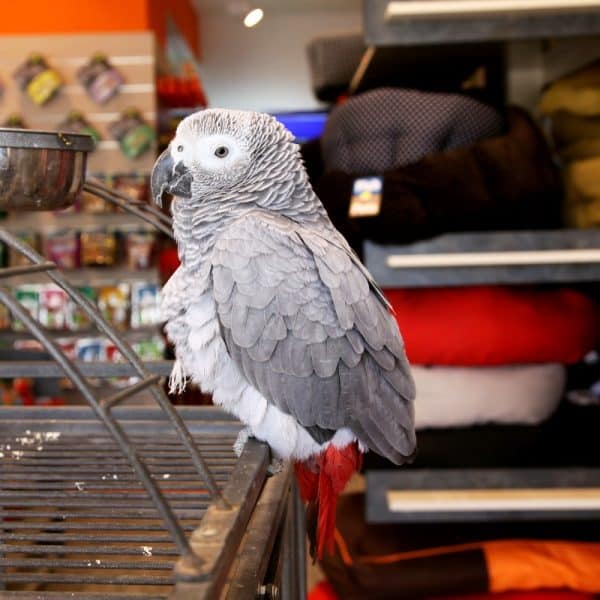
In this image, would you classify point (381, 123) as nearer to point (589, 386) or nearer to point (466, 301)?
point (466, 301)

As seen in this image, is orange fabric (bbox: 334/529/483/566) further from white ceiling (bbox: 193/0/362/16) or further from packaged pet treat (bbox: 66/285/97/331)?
white ceiling (bbox: 193/0/362/16)

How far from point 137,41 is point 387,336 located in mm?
2260

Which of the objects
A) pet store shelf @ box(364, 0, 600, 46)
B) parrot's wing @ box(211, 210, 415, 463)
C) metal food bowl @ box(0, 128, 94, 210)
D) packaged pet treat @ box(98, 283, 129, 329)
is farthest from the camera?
packaged pet treat @ box(98, 283, 129, 329)

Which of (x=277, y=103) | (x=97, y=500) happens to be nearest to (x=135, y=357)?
(x=97, y=500)

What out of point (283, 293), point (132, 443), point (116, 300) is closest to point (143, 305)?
point (116, 300)

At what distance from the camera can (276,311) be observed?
68 cm

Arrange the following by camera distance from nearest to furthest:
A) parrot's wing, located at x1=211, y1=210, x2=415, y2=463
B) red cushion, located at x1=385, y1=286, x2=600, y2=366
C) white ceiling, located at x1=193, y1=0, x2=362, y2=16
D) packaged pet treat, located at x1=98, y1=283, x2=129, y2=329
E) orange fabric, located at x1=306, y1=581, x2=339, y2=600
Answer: parrot's wing, located at x1=211, y1=210, x2=415, y2=463 → red cushion, located at x1=385, y1=286, x2=600, y2=366 → orange fabric, located at x1=306, y1=581, x2=339, y2=600 → packaged pet treat, located at x1=98, y1=283, x2=129, y2=329 → white ceiling, located at x1=193, y1=0, x2=362, y2=16

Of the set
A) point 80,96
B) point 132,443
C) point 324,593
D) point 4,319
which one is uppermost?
point 80,96

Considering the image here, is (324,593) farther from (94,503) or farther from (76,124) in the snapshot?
(76,124)

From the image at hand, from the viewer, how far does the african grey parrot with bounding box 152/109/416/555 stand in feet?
2.20

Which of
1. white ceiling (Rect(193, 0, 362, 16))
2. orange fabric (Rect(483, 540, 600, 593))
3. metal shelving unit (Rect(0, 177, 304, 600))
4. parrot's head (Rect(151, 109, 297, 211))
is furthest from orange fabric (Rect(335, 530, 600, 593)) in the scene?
white ceiling (Rect(193, 0, 362, 16))

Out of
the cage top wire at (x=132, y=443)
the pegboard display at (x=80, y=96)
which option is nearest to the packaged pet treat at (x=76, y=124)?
the pegboard display at (x=80, y=96)

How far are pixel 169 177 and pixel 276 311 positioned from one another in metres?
0.18

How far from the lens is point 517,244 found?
119cm
